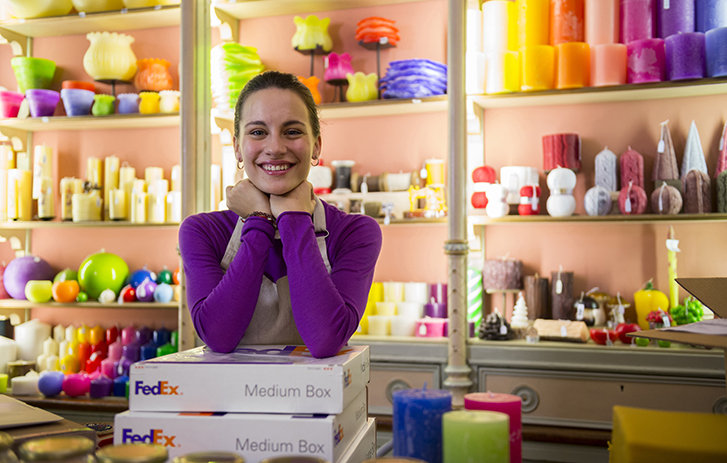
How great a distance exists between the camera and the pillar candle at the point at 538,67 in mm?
2271

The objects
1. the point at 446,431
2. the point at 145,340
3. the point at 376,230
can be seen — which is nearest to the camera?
the point at 446,431

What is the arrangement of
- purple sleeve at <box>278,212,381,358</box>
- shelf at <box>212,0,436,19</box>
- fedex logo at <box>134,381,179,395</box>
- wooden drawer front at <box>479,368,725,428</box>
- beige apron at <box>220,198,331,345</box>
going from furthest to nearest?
shelf at <box>212,0,436,19</box>
wooden drawer front at <box>479,368,725,428</box>
beige apron at <box>220,198,331,345</box>
purple sleeve at <box>278,212,381,358</box>
fedex logo at <box>134,381,179,395</box>

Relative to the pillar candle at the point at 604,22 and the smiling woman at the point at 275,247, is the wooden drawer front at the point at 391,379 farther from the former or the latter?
the pillar candle at the point at 604,22

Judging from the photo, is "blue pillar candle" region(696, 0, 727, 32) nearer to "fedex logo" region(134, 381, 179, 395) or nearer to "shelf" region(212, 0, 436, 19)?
"shelf" region(212, 0, 436, 19)

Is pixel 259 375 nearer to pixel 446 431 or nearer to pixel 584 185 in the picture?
pixel 446 431

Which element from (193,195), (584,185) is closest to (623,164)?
(584,185)

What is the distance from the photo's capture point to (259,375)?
69 cm

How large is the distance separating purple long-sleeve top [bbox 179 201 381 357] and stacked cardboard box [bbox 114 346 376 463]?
21 centimetres

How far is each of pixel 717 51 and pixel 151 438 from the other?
7.37ft

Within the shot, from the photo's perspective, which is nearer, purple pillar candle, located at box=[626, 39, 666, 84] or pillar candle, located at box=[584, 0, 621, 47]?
purple pillar candle, located at box=[626, 39, 666, 84]

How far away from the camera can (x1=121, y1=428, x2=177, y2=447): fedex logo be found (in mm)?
671

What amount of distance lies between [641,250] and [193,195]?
186 centimetres

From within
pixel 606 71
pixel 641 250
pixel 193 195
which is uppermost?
pixel 606 71

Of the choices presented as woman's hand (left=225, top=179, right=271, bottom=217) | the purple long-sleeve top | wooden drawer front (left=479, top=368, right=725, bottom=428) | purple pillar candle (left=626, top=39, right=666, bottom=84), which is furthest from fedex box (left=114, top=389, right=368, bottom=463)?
purple pillar candle (left=626, top=39, right=666, bottom=84)
